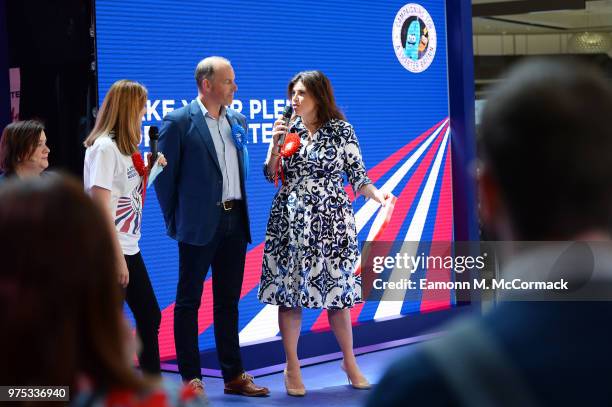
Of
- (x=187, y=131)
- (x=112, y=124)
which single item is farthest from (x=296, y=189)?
(x=112, y=124)

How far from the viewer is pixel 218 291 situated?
4.53m

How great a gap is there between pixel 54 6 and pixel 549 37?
49.7 feet

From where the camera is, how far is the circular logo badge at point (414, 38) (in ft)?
20.8

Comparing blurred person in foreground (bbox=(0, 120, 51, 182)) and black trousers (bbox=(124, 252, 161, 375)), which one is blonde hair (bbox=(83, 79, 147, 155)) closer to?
blurred person in foreground (bbox=(0, 120, 51, 182))

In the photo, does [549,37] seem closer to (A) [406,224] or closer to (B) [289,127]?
(A) [406,224]

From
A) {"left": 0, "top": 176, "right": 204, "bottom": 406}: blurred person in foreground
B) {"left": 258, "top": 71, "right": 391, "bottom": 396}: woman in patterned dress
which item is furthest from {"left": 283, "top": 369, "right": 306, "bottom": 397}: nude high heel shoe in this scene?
{"left": 0, "top": 176, "right": 204, "bottom": 406}: blurred person in foreground

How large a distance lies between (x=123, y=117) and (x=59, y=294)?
2.95m

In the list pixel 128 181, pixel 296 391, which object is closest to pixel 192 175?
pixel 128 181

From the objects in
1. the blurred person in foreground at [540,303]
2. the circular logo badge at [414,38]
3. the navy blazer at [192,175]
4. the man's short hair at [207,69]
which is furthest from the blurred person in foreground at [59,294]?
the circular logo badge at [414,38]

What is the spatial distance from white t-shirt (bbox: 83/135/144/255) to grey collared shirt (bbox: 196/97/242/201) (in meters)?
0.52

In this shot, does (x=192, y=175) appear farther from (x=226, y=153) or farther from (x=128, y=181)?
(x=128, y=181)

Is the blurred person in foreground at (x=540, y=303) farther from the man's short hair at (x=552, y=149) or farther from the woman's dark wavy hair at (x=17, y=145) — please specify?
the woman's dark wavy hair at (x=17, y=145)

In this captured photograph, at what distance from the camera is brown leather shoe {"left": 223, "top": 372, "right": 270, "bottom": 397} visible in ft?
14.9

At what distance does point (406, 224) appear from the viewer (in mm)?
6371
